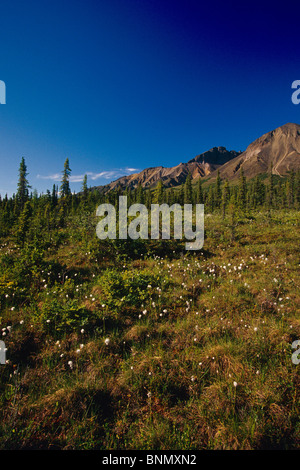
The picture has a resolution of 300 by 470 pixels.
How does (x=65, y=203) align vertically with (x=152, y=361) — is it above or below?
above

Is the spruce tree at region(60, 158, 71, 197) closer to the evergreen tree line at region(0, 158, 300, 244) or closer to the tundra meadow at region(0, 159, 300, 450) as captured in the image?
the evergreen tree line at region(0, 158, 300, 244)

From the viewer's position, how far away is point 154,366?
357 cm

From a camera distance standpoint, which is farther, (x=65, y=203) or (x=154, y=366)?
(x=65, y=203)

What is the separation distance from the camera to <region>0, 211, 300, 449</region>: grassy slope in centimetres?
254

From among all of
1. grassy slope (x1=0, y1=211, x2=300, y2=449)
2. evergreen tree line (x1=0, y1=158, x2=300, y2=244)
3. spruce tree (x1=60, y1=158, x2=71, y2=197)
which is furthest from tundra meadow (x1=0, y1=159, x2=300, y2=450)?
spruce tree (x1=60, y1=158, x2=71, y2=197)

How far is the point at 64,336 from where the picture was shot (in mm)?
4387

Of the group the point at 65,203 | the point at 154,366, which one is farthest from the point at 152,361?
the point at 65,203

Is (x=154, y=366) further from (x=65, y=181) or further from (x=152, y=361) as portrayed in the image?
(x=65, y=181)

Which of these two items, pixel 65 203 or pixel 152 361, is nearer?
pixel 152 361

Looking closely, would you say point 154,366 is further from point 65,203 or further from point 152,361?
point 65,203

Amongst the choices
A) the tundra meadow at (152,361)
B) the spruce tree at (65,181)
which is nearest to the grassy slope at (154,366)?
the tundra meadow at (152,361)
